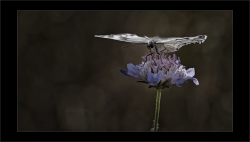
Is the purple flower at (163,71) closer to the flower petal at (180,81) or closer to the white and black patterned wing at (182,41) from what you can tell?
the flower petal at (180,81)

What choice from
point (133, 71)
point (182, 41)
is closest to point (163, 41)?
point (182, 41)

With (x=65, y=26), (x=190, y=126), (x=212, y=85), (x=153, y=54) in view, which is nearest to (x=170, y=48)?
(x=153, y=54)

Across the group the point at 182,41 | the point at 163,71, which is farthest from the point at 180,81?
the point at 182,41

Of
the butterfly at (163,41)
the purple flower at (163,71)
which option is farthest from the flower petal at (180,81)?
the butterfly at (163,41)

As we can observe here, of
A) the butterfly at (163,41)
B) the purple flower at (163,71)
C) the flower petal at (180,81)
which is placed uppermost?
the butterfly at (163,41)

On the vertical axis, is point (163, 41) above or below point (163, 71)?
above

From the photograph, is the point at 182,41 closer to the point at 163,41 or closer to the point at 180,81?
the point at 163,41

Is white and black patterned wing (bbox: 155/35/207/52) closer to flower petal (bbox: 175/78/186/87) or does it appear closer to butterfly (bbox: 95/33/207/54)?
butterfly (bbox: 95/33/207/54)

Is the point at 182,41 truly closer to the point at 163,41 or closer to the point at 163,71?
the point at 163,41

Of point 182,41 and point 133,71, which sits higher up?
point 182,41

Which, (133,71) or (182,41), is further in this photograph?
(133,71)

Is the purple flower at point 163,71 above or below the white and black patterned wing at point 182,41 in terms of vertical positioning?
below
